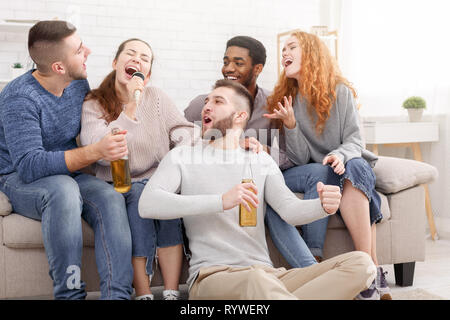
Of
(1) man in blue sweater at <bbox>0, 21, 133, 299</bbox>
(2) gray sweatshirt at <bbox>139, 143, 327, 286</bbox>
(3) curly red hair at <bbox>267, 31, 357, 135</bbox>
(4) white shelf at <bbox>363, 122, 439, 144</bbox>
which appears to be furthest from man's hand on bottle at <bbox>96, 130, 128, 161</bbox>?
(4) white shelf at <bbox>363, 122, 439, 144</bbox>

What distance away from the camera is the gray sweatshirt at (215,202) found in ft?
5.05

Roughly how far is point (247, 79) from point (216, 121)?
30.4 inches

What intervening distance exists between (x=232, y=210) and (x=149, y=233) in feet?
0.99

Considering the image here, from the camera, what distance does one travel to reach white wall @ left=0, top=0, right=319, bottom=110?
3.75m

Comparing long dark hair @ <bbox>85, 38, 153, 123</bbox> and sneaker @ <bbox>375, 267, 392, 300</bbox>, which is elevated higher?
long dark hair @ <bbox>85, 38, 153, 123</bbox>

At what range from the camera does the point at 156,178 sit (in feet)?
5.29

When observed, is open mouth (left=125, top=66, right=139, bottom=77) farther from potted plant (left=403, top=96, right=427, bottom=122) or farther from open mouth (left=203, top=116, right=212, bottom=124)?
potted plant (left=403, top=96, right=427, bottom=122)

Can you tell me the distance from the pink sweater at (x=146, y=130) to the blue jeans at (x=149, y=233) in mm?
189

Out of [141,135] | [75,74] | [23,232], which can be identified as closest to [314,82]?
[141,135]

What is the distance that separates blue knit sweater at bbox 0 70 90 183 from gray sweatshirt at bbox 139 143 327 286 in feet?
1.26

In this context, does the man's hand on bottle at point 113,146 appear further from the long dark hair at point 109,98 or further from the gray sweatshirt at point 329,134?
the gray sweatshirt at point 329,134

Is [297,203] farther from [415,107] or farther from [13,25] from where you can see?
[13,25]
